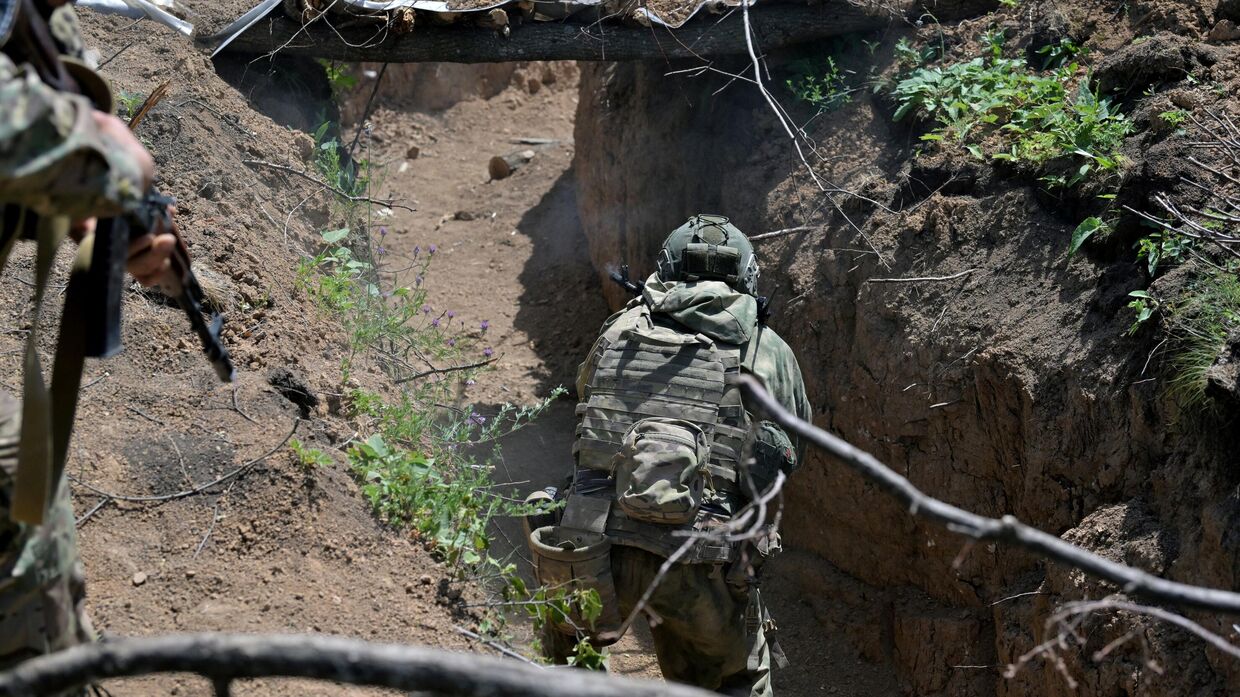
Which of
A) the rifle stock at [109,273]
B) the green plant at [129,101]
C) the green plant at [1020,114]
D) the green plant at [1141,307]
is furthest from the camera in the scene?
the green plant at [129,101]

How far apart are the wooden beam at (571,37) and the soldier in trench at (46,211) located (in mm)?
4596

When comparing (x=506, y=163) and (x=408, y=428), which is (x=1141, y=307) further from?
(x=506, y=163)

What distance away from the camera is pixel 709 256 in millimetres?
5035

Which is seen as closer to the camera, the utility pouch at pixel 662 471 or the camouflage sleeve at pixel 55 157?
the camouflage sleeve at pixel 55 157

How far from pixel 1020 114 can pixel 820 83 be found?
4.80 feet

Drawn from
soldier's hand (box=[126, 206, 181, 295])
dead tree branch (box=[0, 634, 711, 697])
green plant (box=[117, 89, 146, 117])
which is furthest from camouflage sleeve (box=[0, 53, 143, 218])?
green plant (box=[117, 89, 146, 117])

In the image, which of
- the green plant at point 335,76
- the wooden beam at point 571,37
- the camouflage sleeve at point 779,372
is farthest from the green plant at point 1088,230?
the green plant at point 335,76

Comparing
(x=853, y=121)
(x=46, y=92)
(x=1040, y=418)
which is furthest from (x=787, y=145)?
(x=46, y=92)

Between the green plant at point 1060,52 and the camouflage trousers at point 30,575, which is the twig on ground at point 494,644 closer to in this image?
the camouflage trousers at point 30,575

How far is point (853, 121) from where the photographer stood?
682 centimetres

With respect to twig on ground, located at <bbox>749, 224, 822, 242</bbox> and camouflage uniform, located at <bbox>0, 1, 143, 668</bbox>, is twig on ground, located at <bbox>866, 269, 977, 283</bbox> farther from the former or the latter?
camouflage uniform, located at <bbox>0, 1, 143, 668</bbox>

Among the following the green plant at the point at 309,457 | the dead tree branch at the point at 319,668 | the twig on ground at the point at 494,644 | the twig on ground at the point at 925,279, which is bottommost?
the twig on ground at the point at 494,644

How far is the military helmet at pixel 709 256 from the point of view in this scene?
5.05 m

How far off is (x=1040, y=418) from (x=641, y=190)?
3.43 m
